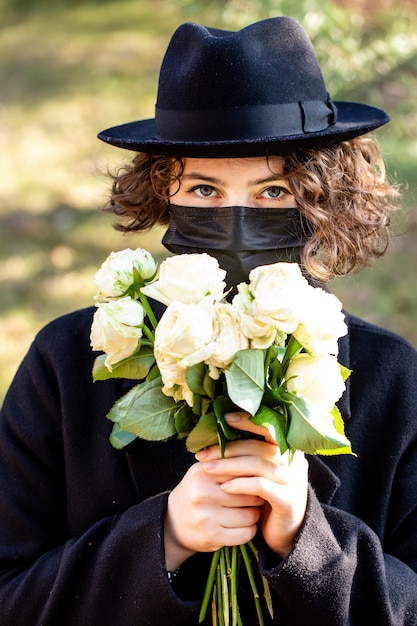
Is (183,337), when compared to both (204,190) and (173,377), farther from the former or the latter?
(204,190)

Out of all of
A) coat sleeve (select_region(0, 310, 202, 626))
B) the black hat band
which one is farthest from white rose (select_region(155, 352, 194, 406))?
the black hat band

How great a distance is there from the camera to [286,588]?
1870 millimetres

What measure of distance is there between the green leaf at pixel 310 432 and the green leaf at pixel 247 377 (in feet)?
0.25

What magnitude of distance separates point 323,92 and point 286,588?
1193mm

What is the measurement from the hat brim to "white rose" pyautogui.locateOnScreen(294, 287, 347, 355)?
0.54 metres

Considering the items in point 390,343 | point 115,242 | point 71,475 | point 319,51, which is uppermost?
point 319,51

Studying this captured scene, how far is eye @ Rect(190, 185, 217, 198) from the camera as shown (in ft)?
7.13

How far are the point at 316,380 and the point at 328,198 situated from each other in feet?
2.39

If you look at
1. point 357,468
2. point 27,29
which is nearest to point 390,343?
point 357,468

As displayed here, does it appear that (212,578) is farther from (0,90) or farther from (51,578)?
(0,90)

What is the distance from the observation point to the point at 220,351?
1618 mm

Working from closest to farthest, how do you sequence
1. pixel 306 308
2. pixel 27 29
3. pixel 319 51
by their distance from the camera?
pixel 306 308, pixel 319 51, pixel 27 29

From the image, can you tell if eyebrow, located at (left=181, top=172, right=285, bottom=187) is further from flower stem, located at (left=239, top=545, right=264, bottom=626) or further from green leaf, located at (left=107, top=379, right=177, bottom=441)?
flower stem, located at (left=239, top=545, right=264, bottom=626)

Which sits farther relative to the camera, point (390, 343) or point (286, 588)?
point (390, 343)
